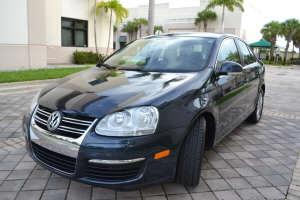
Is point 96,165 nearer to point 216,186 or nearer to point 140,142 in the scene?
point 140,142

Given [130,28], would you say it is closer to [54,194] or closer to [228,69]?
[228,69]

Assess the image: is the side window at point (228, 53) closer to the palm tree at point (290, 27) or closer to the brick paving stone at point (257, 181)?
the brick paving stone at point (257, 181)

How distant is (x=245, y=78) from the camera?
3820 millimetres

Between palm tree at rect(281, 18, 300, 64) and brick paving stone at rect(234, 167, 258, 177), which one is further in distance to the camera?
palm tree at rect(281, 18, 300, 64)

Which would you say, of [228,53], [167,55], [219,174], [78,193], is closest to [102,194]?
[78,193]

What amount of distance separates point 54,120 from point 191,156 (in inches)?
48.7

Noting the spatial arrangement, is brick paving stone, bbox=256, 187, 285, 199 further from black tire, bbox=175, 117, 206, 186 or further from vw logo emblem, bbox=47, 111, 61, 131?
vw logo emblem, bbox=47, 111, 61, 131

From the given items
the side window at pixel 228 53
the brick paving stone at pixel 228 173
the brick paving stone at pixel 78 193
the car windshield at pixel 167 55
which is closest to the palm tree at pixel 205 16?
the side window at pixel 228 53

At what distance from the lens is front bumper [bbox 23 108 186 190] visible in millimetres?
2018

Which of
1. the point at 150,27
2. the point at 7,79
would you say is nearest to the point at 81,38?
the point at 150,27

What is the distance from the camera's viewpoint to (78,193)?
8.26 ft

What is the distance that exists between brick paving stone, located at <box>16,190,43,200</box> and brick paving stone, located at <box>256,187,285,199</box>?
2149 mm

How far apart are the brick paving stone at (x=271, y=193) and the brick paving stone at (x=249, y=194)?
0.06 m

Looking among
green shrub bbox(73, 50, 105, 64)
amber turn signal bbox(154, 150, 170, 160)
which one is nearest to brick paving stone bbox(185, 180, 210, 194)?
amber turn signal bbox(154, 150, 170, 160)
